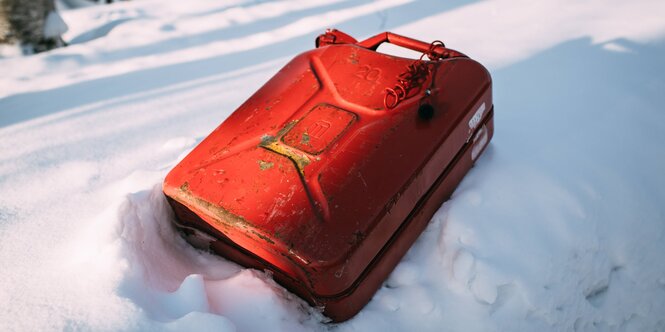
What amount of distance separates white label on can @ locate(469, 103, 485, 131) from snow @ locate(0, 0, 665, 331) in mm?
177

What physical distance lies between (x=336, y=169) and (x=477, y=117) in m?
0.48

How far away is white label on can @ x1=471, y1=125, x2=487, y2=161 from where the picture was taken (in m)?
1.41

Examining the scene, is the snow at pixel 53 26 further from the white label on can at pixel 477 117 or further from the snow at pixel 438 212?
the white label on can at pixel 477 117

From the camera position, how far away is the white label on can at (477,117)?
1330mm

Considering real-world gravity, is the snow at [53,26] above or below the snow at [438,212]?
above

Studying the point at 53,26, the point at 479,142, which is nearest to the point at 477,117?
the point at 479,142

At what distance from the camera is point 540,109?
1.73m

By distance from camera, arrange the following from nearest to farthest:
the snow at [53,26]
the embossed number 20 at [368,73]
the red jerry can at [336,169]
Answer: the red jerry can at [336,169] < the embossed number 20 at [368,73] < the snow at [53,26]

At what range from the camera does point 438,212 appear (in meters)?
1.35

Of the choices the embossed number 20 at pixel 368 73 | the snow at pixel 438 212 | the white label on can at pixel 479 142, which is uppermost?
the embossed number 20 at pixel 368 73

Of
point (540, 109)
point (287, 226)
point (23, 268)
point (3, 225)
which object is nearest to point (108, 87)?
point (3, 225)

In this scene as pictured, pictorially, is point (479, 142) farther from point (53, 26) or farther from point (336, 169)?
point (53, 26)

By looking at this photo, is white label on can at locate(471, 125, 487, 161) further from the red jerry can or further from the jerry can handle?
the jerry can handle

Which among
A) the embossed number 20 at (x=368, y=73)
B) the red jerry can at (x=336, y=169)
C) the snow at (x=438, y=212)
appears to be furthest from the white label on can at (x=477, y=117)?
the embossed number 20 at (x=368, y=73)
